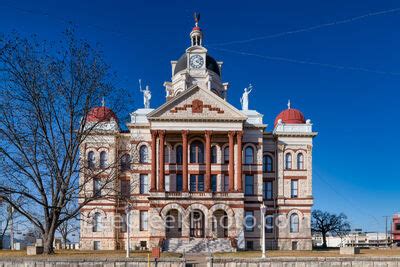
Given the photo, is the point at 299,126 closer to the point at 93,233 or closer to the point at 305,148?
the point at 305,148

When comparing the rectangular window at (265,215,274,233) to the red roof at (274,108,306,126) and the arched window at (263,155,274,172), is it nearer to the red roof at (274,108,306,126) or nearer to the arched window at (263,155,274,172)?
the arched window at (263,155,274,172)

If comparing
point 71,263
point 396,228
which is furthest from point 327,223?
point 71,263

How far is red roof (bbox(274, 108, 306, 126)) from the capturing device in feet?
208

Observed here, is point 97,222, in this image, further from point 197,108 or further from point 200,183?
point 197,108

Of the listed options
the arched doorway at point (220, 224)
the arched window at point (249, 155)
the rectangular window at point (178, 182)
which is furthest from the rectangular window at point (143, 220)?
the arched window at point (249, 155)

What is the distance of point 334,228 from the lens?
83.8 m

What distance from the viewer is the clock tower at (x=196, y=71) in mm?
66750

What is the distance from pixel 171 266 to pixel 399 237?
80.9 metres

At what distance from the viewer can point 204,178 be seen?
190 ft

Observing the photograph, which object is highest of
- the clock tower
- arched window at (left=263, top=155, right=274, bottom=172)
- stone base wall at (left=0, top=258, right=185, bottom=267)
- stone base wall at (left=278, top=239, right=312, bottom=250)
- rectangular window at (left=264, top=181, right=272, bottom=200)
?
the clock tower

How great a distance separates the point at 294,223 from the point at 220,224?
33.3 ft

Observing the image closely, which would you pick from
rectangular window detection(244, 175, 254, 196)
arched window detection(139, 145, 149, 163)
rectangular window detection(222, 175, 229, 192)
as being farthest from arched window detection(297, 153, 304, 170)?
arched window detection(139, 145, 149, 163)

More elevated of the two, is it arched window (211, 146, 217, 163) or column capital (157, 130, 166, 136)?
column capital (157, 130, 166, 136)

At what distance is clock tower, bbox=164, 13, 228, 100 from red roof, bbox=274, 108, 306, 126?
32.5ft
